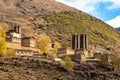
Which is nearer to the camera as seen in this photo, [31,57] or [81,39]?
[31,57]

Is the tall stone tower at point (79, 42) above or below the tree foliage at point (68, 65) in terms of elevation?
above

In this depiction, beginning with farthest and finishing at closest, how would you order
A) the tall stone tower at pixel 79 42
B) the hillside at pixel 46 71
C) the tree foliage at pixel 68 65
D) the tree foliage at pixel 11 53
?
the tall stone tower at pixel 79 42, the tree foliage at pixel 68 65, the tree foliage at pixel 11 53, the hillside at pixel 46 71

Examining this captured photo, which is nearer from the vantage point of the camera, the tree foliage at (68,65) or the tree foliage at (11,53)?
the tree foliage at (11,53)

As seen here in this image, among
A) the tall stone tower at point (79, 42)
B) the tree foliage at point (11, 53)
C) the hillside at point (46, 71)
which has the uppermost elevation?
the tall stone tower at point (79, 42)

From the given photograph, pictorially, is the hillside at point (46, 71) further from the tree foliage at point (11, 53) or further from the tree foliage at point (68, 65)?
the tree foliage at point (11, 53)

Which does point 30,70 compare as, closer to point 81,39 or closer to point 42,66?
point 42,66

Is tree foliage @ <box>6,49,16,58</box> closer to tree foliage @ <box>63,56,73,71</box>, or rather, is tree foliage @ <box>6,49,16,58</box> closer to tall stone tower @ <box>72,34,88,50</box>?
tree foliage @ <box>63,56,73,71</box>

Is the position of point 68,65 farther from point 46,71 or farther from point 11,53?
point 11,53

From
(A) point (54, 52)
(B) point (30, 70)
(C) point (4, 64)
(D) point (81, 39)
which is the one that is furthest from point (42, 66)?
(D) point (81, 39)

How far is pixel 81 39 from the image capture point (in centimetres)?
18638

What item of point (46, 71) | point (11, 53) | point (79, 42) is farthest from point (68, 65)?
point (79, 42)

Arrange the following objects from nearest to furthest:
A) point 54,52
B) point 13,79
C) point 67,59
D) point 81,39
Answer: point 13,79 < point 67,59 < point 54,52 < point 81,39

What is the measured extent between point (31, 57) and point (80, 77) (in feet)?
70.5

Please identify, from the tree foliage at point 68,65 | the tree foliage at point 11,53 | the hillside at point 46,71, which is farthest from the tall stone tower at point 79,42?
the tree foliage at point 11,53
